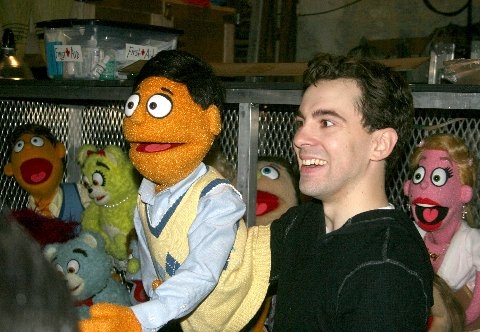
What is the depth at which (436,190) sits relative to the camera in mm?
1496

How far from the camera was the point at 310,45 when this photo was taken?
477 centimetres

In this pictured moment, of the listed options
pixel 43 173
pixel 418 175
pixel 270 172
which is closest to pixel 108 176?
pixel 43 173

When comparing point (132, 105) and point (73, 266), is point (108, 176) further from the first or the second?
point (132, 105)

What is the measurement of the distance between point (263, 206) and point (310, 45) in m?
3.23

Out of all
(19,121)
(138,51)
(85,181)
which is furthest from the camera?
(19,121)

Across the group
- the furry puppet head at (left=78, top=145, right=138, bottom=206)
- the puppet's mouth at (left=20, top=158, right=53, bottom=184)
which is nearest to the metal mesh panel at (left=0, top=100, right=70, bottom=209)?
the puppet's mouth at (left=20, top=158, right=53, bottom=184)

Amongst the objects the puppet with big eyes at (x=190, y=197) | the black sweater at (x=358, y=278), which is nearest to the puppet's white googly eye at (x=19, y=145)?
the puppet with big eyes at (x=190, y=197)

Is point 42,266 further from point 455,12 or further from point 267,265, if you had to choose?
point 455,12

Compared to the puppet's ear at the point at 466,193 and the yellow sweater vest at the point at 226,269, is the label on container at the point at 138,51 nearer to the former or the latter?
the yellow sweater vest at the point at 226,269

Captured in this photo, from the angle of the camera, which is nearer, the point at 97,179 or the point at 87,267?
the point at 87,267

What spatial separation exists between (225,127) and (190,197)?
1.53ft

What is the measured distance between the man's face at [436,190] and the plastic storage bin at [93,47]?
0.74 meters

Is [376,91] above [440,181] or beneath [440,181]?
above

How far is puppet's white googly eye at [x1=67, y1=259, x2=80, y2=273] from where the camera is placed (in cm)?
172
